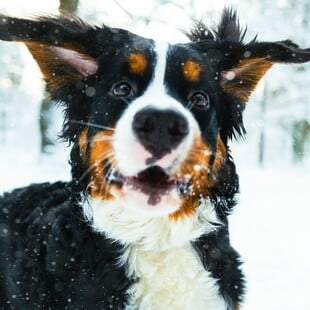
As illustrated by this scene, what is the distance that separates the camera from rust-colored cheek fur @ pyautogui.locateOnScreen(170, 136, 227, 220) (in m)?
3.10

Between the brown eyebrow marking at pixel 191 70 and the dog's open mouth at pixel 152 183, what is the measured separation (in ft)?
2.21

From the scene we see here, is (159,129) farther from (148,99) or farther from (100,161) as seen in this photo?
(100,161)

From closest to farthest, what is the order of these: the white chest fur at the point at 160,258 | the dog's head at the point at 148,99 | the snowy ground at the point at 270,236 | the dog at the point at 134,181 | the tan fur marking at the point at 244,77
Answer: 1. the dog's head at the point at 148,99
2. the dog at the point at 134,181
3. the white chest fur at the point at 160,258
4. the tan fur marking at the point at 244,77
5. the snowy ground at the point at 270,236

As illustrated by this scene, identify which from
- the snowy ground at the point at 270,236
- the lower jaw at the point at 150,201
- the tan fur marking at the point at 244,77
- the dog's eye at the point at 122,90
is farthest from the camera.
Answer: the snowy ground at the point at 270,236

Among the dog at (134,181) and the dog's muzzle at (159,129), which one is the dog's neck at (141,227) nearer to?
the dog at (134,181)

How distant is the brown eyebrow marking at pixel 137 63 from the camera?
3391 millimetres

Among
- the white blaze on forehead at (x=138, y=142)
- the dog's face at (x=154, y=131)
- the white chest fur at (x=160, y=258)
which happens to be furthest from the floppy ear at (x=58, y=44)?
the white chest fur at (x=160, y=258)

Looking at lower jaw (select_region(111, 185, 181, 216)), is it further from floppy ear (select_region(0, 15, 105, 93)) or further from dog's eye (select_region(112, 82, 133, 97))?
floppy ear (select_region(0, 15, 105, 93))

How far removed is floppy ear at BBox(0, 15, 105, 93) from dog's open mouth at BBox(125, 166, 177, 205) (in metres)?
0.97

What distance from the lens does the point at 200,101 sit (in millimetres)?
3465

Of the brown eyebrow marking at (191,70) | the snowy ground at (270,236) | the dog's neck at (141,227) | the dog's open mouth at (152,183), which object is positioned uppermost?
the brown eyebrow marking at (191,70)

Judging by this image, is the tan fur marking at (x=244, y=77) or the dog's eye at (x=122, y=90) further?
the tan fur marking at (x=244, y=77)

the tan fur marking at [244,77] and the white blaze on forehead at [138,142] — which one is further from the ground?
the tan fur marking at [244,77]

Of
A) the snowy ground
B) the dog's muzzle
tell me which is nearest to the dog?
the dog's muzzle
